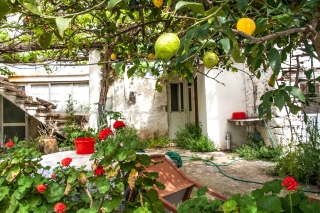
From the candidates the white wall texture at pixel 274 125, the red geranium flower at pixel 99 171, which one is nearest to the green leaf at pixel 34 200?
the red geranium flower at pixel 99 171

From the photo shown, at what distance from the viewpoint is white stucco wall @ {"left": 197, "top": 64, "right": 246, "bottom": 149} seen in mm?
6605

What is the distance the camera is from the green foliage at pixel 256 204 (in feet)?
3.27

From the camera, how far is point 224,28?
0.77 meters

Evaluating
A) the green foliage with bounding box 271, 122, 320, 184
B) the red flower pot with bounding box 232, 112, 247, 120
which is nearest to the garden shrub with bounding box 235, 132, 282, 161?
the red flower pot with bounding box 232, 112, 247, 120

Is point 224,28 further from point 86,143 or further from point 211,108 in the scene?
point 211,108

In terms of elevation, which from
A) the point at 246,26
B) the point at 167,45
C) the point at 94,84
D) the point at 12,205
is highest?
the point at 94,84

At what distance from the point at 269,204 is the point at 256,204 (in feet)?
0.16

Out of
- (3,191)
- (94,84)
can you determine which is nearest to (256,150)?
(94,84)

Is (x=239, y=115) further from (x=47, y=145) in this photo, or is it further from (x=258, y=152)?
(x=47, y=145)

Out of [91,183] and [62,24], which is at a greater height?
[62,24]

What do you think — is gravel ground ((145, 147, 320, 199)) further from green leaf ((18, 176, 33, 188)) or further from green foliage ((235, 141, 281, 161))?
green leaf ((18, 176, 33, 188))

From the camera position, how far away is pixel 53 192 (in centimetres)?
138

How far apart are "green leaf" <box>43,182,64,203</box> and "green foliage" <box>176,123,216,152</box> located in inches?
210

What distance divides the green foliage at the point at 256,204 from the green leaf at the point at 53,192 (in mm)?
663
